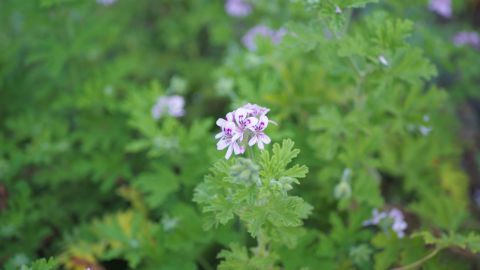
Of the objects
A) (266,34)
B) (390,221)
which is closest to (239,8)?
(266,34)

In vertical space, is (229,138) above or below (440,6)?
below

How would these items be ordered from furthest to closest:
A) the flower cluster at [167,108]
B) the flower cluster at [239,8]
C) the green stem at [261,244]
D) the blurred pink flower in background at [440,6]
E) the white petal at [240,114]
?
the flower cluster at [239,8], the blurred pink flower in background at [440,6], the flower cluster at [167,108], the green stem at [261,244], the white petal at [240,114]

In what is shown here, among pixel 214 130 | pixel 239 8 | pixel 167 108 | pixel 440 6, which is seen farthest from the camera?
pixel 239 8

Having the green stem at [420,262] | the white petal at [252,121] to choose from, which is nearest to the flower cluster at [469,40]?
the green stem at [420,262]

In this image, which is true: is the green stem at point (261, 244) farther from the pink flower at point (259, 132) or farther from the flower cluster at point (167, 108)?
the flower cluster at point (167, 108)

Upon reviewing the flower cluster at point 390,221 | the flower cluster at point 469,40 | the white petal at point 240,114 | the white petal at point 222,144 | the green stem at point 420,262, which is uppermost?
the flower cluster at point 469,40

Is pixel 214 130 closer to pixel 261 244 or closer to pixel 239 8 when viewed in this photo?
pixel 239 8

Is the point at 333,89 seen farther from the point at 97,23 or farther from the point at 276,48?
the point at 97,23
